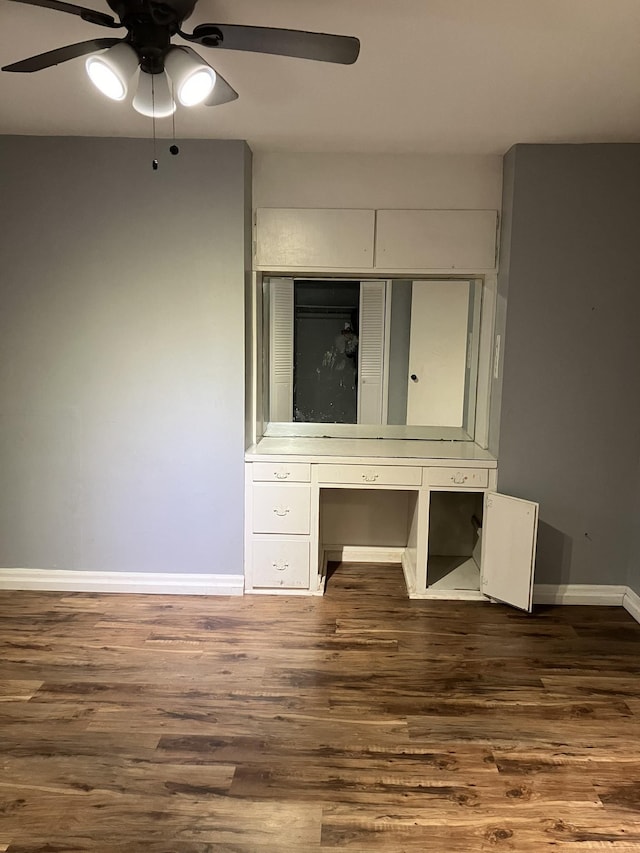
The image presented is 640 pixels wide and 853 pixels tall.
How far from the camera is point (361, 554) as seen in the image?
3.95 meters

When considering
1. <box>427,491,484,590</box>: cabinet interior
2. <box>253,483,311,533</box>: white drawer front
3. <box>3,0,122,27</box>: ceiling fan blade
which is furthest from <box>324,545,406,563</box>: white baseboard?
<box>3,0,122,27</box>: ceiling fan blade

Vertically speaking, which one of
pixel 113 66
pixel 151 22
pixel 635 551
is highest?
pixel 151 22

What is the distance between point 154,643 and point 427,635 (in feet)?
4.28

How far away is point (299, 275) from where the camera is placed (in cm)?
360

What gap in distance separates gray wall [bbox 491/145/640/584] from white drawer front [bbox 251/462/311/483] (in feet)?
3.47

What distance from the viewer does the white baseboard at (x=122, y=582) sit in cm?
344

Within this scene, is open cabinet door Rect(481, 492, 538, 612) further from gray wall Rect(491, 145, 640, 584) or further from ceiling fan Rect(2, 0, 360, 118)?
ceiling fan Rect(2, 0, 360, 118)

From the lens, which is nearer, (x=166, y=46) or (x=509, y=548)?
(x=166, y=46)

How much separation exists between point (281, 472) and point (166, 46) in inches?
81.7

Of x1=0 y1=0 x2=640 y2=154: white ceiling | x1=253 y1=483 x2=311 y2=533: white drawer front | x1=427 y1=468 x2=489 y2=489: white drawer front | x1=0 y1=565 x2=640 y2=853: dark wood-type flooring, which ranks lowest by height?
x1=0 y1=565 x2=640 y2=853: dark wood-type flooring

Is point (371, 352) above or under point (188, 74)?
under

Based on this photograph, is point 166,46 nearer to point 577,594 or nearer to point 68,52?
point 68,52

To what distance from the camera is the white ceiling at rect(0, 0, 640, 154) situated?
1.92 m

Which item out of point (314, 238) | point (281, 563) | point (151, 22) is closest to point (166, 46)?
point (151, 22)
